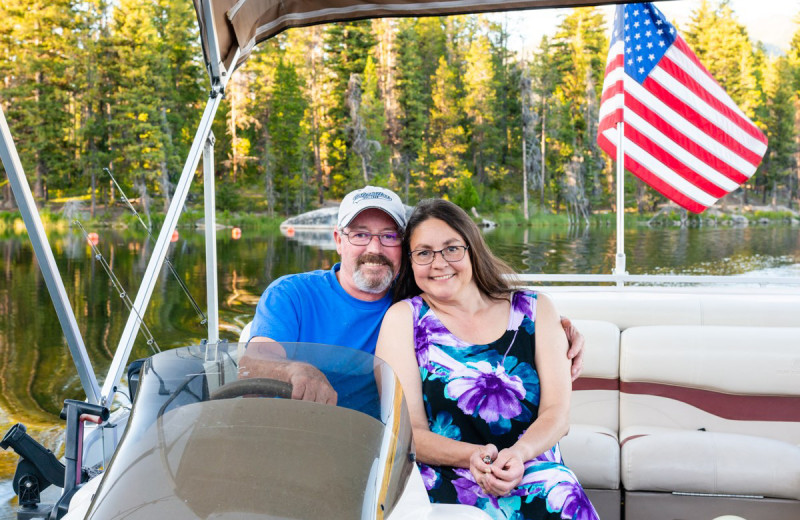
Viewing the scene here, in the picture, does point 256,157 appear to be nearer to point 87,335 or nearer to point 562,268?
point 562,268

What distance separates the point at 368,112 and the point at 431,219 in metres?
29.8

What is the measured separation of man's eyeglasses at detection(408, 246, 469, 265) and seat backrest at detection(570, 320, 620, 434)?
944 mm

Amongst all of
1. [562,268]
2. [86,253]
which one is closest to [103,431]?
[562,268]

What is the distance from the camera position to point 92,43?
28.6 meters

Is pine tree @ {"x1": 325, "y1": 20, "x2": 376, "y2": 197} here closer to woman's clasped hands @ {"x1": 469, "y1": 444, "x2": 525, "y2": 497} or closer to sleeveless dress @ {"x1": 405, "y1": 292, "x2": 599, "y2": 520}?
sleeveless dress @ {"x1": 405, "y1": 292, "x2": 599, "y2": 520}

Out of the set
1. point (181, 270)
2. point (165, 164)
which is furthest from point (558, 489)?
point (165, 164)

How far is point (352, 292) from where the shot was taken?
185 cm

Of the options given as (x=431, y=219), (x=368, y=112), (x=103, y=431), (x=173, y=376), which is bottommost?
(x=103, y=431)

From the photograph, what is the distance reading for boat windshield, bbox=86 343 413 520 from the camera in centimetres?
92

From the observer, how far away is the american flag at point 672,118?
4.18 metres

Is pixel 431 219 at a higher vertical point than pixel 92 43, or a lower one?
lower

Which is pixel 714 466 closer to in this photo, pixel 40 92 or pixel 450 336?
pixel 450 336

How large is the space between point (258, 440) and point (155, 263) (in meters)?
1.26

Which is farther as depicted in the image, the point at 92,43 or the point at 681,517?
the point at 92,43
